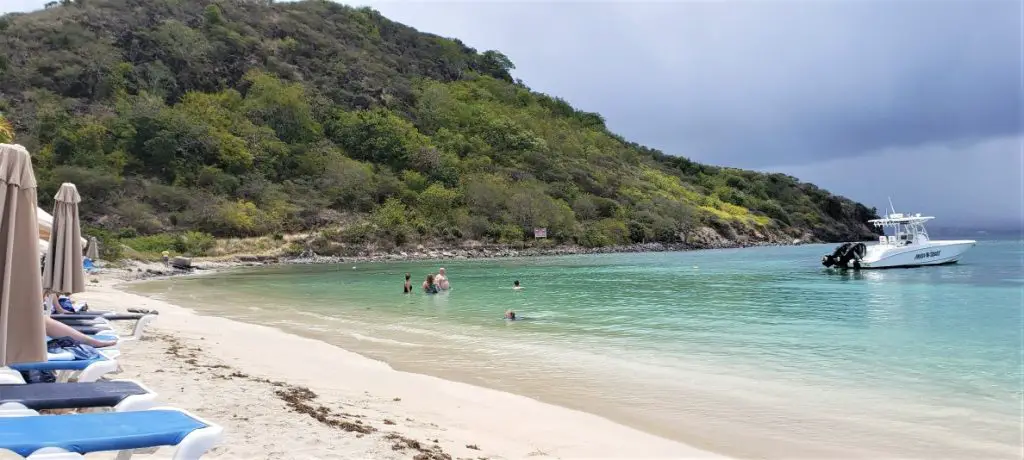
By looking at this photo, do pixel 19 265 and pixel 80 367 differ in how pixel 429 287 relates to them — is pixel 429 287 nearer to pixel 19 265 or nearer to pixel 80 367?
pixel 80 367

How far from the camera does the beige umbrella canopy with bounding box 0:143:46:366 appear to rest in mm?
3785

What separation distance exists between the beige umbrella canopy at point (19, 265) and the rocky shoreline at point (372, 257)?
29.6 metres

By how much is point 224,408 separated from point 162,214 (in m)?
55.2

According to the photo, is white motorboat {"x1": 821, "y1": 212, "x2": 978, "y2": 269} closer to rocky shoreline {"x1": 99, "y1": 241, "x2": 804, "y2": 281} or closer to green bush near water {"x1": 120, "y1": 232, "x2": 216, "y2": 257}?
rocky shoreline {"x1": 99, "y1": 241, "x2": 804, "y2": 281}

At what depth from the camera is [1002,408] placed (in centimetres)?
755

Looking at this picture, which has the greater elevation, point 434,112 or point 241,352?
point 434,112

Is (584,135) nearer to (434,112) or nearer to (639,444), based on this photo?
(434,112)

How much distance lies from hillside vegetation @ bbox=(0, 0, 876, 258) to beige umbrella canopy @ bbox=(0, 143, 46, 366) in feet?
142

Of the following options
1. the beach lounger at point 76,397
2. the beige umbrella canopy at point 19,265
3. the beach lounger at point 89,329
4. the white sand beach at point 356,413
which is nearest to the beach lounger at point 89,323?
the beach lounger at point 89,329

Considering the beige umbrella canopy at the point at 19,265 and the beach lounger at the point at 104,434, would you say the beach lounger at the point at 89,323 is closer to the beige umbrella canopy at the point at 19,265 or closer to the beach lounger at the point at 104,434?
the beige umbrella canopy at the point at 19,265

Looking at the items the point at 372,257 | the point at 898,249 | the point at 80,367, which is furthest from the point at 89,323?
the point at 372,257

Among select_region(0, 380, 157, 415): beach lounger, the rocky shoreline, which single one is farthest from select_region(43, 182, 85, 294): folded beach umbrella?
the rocky shoreline

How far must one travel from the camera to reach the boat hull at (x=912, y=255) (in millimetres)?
35312

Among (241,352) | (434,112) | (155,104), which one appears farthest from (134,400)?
(434,112)
